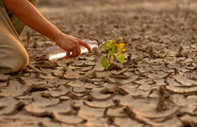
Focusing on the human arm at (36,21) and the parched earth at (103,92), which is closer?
the parched earth at (103,92)

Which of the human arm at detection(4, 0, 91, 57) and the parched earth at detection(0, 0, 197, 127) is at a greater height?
the human arm at detection(4, 0, 91, 57)

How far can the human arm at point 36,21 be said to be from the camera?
4.99ft

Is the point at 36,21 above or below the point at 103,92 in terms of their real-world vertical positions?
above

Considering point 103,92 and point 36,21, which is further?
point 36,21

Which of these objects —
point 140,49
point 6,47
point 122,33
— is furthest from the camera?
point 122,33

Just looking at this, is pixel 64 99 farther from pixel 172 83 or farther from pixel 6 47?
pixel 172 83

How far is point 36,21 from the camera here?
155 cm

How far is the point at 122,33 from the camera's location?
11.2 feet

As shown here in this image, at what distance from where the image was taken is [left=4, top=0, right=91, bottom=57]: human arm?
4.99 feet

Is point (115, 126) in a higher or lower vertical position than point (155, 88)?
lower

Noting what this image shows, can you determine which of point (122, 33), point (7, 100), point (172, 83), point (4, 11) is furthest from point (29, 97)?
point (122, 33)

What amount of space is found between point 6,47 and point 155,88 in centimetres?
99

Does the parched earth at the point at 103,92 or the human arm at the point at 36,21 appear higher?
the human arm at the point at 36,21

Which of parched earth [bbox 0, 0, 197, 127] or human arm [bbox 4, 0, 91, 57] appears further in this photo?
human arm [bbox 4, 0, 91, 57]
